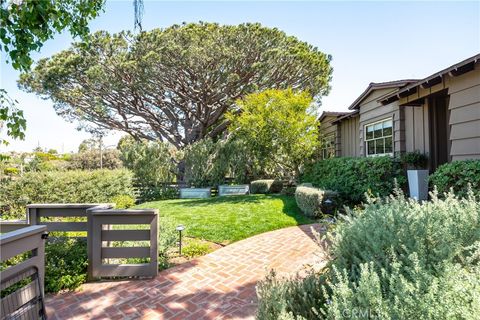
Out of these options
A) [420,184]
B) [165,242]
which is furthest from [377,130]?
[165,242]

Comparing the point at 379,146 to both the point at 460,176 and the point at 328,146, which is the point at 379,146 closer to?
the point at 460,176

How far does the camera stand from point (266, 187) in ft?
45.9

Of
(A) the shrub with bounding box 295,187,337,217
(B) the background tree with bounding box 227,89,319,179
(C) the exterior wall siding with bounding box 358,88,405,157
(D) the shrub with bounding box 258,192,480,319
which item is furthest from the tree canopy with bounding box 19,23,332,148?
(D) the shrub with bounding box 258,192,480,319

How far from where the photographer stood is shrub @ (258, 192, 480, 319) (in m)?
1.31

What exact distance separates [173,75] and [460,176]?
1527 cm

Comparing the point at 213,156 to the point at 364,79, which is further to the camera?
the point at 213,156

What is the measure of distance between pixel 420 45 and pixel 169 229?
8150 mm

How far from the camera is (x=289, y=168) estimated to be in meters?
13.7

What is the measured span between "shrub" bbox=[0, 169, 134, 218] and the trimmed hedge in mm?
9281

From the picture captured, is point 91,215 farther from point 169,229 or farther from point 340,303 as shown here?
point 340,303

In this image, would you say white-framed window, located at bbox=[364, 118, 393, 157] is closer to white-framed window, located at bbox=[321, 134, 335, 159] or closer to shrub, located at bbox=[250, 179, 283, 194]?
white-framed window, located at bbox=[321, 134, 335, 159]

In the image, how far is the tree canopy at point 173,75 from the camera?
1505 centimetres

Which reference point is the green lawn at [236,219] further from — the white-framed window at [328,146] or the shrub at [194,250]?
the white-framed window at [328,146]

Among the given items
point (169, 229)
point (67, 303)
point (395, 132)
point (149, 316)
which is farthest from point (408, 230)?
point (395, 132)
